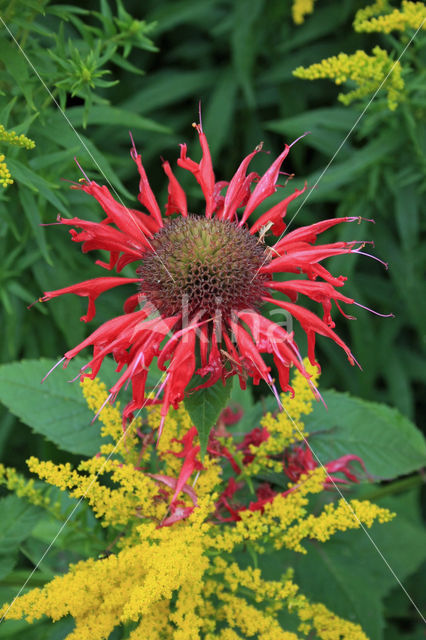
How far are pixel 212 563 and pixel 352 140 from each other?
3.45ft

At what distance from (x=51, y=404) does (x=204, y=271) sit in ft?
1.31

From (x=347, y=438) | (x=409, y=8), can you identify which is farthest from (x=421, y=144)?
(x=347, y=438)

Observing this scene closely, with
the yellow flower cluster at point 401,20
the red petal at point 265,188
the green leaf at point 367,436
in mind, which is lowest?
the green leaf at point 367,436

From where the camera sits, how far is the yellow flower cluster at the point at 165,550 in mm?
850


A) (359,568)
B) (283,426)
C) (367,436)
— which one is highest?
(283,426)

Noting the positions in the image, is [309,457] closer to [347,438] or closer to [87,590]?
[347,438]

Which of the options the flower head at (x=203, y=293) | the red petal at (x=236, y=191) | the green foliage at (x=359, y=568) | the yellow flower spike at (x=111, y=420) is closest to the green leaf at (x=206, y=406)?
the flower head at (x=203, y=293)

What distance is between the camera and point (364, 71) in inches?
44.8

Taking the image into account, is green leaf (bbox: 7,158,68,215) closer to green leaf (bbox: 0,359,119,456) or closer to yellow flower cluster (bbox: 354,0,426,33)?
green leaf (bbox: 0,359,119,456)

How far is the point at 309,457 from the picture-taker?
3.44 feet

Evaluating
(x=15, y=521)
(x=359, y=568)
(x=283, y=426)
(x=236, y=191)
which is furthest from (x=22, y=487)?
(x=359, y=568)

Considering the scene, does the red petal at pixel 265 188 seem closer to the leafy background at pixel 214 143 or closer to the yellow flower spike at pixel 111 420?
the leafy background at pixel 214 143

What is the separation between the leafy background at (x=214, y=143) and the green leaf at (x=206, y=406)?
12.9 inches

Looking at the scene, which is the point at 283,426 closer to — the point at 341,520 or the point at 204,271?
the point at 341,520
